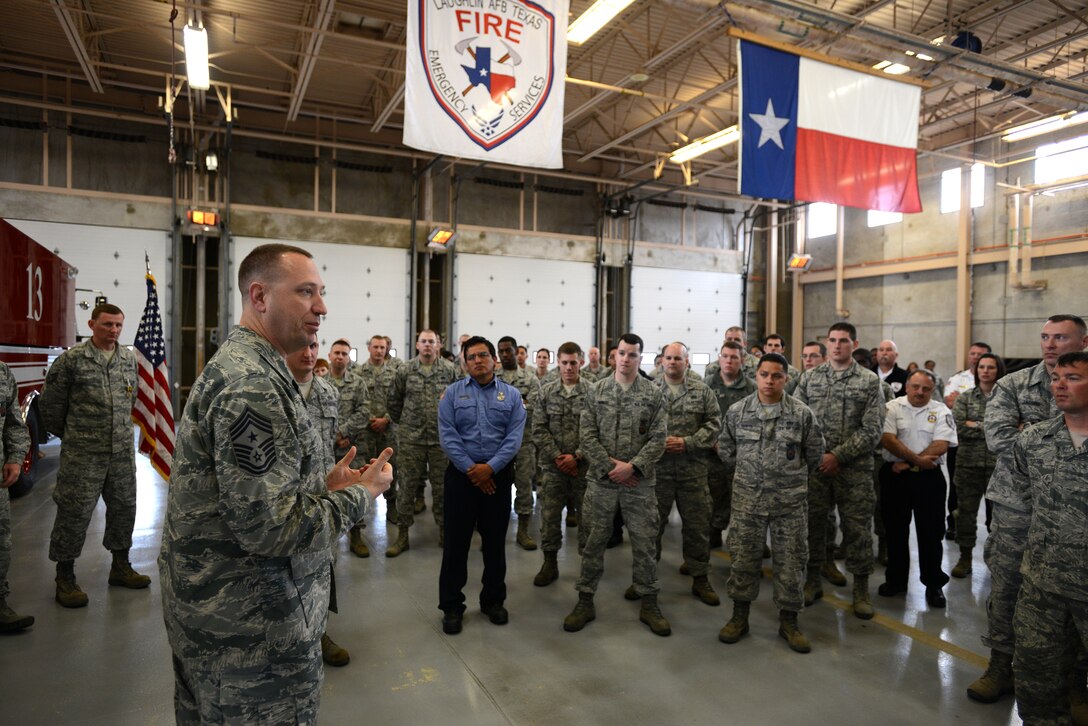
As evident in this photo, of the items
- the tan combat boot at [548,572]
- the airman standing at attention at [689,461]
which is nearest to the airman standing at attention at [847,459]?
the airman standing at attention at [689,461]

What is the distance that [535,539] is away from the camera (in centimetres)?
609

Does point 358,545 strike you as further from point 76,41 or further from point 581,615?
point 76,41

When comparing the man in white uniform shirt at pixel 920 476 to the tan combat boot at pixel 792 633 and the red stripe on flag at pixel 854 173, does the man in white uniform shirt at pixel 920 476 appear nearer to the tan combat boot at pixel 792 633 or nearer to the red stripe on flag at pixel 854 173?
the tan combat boot at pixel 792 633

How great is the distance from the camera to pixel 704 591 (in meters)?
4.52

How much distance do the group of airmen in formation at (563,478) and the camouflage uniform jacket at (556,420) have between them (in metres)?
0.03

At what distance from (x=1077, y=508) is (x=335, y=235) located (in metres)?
13.7

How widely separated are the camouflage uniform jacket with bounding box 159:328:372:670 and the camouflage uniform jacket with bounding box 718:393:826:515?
2.83m

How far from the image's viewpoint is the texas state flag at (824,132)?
6.00 metres

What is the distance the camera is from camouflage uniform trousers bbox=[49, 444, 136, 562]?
13.8 ft

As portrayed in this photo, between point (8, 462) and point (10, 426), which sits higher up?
point (10, 426)

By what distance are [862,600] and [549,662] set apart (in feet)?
7.31

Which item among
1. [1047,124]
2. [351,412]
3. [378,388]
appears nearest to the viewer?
[351,412]

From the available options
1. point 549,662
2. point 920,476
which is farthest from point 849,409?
point 549,662

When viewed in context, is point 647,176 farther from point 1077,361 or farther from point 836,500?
point 1077,361
